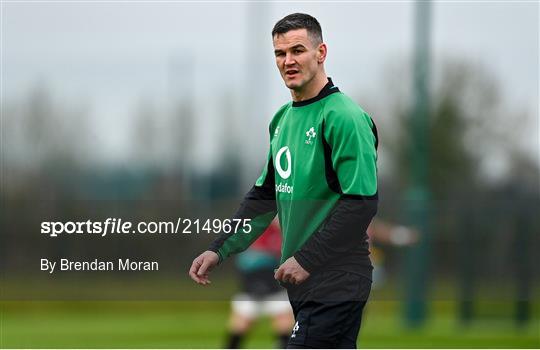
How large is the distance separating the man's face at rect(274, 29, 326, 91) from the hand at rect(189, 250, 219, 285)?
97 centimetres

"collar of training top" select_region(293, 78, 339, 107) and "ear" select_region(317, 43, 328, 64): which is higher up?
"ear" select_region(317, 43, 328, 64)

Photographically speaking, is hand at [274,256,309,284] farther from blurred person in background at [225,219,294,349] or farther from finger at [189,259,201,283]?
blurred person in background at [225,219,294,349]

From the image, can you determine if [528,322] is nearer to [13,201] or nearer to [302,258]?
[13,201]

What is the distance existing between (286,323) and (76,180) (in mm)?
16538

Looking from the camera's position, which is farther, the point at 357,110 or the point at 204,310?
the point at 204,310

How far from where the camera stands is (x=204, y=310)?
23844 mm

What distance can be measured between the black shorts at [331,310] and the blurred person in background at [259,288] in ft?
21.6

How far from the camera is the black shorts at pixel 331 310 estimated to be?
591cm

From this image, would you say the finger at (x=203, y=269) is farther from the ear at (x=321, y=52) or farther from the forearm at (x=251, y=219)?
the ear at (x=321, y=52)

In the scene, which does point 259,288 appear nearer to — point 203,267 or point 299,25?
point 203,267

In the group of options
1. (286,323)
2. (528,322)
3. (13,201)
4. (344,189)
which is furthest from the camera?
(13,201)

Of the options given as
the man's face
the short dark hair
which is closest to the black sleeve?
the man's face

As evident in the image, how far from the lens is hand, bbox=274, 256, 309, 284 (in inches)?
226

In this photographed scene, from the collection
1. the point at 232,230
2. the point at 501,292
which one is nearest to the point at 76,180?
the point at 501,292
